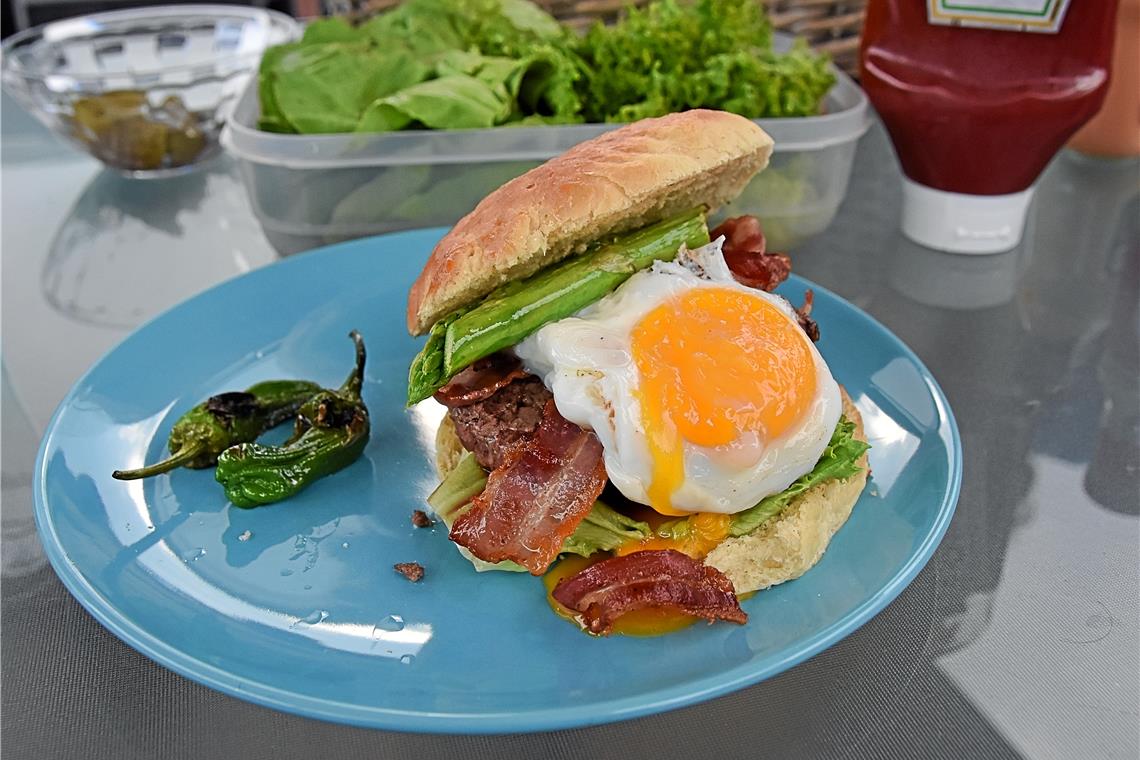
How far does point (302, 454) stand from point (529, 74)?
1.92m

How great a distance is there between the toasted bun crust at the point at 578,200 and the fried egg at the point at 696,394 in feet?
0.59

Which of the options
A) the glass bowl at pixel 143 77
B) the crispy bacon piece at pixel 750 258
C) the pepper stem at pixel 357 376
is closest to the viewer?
the crispy bacon piece at pixel 750 258

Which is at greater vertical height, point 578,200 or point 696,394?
point 578,200

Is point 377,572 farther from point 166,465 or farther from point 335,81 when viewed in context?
point 335,81

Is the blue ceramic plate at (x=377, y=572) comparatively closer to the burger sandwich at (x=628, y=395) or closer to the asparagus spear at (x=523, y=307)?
the burger sandwich at (x=628, y=395)

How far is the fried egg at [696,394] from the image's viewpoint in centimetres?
188

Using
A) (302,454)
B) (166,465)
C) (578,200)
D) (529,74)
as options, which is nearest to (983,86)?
(529,74)

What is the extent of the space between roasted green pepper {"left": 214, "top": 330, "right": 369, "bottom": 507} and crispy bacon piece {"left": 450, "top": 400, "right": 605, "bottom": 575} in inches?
16.3

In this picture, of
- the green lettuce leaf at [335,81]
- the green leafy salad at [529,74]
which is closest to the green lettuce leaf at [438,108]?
the green leafy salad at [529,74]

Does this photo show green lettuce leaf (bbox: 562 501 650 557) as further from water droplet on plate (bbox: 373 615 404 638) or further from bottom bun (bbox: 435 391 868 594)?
water droplet on plate (bbox: 373 615 404 638)

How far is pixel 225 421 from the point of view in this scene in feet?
7.56

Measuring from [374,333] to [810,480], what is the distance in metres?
1.37

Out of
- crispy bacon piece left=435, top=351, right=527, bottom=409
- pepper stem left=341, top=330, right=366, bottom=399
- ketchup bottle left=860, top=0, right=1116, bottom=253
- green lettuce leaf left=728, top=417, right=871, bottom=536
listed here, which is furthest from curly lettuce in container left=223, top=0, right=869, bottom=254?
green lettuce leaf left=728, top=417, right=871, bottom=536

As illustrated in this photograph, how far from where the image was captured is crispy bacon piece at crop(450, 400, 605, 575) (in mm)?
1874
